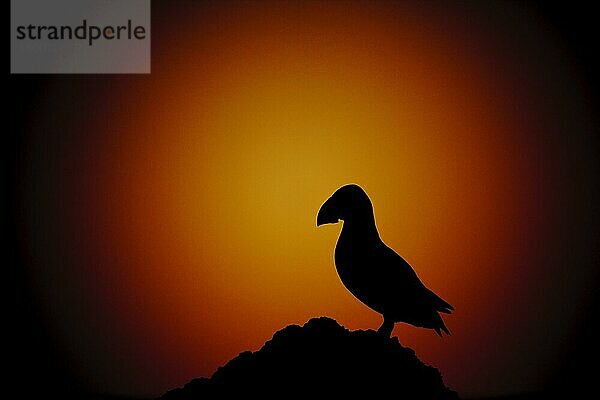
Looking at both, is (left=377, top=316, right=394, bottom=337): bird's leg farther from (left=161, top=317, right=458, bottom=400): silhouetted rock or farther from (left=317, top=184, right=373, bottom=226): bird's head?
(left=317, top=184, right=373, bottom=226): bird's head

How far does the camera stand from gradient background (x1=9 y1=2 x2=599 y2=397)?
4305mm

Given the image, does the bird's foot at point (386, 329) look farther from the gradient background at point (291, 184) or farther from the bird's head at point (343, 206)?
the gradient background at point (291, 184)

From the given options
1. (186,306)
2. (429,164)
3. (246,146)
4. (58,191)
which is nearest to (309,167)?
(246,146)

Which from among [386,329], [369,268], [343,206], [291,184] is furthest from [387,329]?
[291,184]

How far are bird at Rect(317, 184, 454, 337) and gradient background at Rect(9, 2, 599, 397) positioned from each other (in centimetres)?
142

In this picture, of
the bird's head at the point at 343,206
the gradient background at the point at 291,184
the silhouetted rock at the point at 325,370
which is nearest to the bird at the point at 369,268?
the bird's head at the point at 343,206

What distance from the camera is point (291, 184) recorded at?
4.30 m

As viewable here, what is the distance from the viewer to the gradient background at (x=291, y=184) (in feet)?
14.1

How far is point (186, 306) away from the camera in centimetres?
433

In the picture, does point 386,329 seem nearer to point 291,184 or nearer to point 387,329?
point 387,329

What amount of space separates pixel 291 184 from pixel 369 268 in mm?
1557

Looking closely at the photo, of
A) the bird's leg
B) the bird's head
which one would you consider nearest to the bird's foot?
the bird's leg

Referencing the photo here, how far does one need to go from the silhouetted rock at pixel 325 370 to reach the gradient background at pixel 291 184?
4.77 ft

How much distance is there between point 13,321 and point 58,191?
0.77 m
